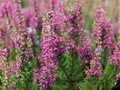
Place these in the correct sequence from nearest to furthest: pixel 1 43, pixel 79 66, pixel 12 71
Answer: pixel 12 71, pixel 79 66, pixel 1 43

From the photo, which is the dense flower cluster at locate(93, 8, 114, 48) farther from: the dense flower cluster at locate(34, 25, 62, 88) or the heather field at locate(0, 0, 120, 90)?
the dense flower cluster at locate(34, 25, 62, 88)

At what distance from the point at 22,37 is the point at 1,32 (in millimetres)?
702

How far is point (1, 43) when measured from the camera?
3.48 m

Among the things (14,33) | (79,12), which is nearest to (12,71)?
(14,33)

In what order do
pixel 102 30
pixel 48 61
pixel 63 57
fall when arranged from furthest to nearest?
1. pixel 102 30
2. pixel 63 57
3. pixel 48 61

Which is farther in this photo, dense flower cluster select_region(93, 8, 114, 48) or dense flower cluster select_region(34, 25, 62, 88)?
dense flower cluster select_region(93, 8, 114, 48)

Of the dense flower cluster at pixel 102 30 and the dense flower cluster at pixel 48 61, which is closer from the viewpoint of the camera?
the dense flower cluster at pixel 48 61

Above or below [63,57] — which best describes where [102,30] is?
above

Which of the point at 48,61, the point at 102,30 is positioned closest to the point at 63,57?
the point at 48,61

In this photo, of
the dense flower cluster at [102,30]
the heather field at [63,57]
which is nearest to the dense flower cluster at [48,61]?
the heather field at [63,57]

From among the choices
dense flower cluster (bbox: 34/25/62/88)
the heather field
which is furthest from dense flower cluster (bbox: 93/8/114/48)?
dense flower cluster (bbox: 34/25/62/88)

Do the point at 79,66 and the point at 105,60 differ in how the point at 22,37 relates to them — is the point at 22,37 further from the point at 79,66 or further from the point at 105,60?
the point at 105,60

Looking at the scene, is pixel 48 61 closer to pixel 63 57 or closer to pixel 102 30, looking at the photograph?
pixel 63 57

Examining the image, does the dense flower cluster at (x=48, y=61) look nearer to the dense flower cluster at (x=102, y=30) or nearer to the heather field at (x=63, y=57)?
the heather field at (x=63, y=57)
